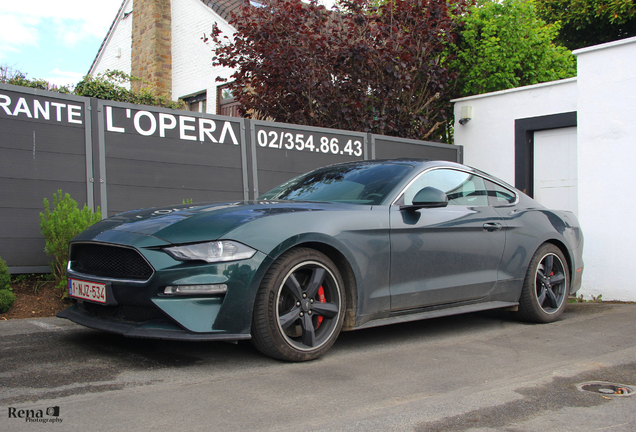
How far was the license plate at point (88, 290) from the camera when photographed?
3.73 metres

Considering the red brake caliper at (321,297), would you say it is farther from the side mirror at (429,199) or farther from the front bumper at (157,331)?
the side mirror at (429,199)

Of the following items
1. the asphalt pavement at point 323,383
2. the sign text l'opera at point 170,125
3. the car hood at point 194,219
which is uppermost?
the sign text l'opera at point 170,125

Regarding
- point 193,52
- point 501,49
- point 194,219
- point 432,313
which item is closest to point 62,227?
point 194,219

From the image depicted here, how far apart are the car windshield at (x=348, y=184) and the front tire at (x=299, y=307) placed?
0.79m

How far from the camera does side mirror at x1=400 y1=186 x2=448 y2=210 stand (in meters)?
4.42

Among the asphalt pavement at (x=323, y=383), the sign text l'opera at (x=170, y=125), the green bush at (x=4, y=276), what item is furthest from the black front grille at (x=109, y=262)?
the sign text l'opera at (x=170, y=125)

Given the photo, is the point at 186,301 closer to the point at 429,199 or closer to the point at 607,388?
the point at 429,199

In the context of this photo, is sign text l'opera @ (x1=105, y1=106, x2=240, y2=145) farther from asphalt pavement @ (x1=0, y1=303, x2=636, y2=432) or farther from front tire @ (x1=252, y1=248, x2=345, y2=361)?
front tire @ (x1=252, y1=248, x2=345, y2=361)

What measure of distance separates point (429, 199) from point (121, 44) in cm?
1833

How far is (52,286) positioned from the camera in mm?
6113

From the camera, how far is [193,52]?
1728cm

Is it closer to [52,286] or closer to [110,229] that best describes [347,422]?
[110,229]

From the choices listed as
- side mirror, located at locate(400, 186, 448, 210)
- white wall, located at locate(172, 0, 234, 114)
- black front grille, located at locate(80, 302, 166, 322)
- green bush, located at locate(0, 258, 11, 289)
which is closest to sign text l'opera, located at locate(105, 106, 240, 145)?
green bush, located at locate(0, 258, 11, 289)

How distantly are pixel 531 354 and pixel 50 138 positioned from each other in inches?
206
